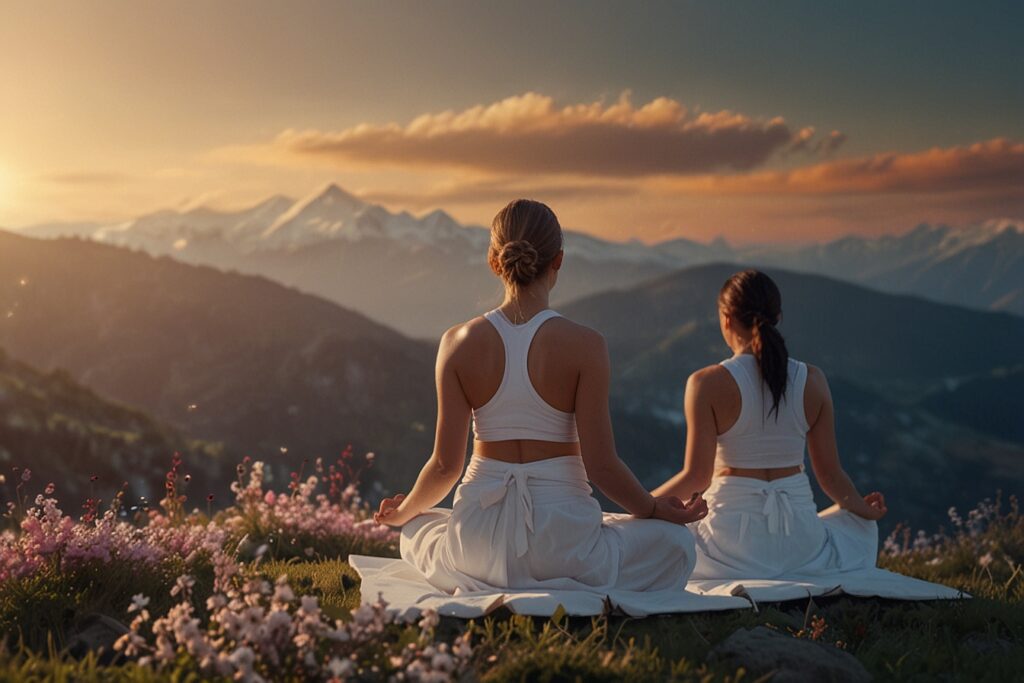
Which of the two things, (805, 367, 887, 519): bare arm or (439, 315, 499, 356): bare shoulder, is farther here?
→ (805, 367, 887, 519): bare arm

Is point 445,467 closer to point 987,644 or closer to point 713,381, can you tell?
point 713,381

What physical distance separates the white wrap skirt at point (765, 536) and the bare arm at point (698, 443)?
0.94 ft

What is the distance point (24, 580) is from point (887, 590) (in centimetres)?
551

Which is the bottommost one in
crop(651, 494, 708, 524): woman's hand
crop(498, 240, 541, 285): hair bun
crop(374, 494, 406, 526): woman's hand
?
crop(374, 494, 406, 526): woman's hand

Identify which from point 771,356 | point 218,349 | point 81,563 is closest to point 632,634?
point 771,356

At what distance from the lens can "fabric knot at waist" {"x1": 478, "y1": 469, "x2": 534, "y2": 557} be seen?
5680mm

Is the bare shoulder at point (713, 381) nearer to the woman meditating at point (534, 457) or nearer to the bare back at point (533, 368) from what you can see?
the woman meditating at point (534, 457)

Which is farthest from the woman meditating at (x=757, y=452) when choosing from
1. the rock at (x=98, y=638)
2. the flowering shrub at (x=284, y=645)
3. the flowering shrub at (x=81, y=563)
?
the rock at (x=98, y=638)

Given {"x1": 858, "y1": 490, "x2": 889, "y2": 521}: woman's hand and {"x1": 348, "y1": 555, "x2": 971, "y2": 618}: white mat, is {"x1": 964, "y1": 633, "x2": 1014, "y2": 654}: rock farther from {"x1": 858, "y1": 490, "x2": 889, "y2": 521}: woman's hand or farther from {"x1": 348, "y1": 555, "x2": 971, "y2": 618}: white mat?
{"x1": 858, "y1": 490, "x2": 889, "y2": 521}: woman's hand

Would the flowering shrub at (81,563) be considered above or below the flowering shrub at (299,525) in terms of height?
above

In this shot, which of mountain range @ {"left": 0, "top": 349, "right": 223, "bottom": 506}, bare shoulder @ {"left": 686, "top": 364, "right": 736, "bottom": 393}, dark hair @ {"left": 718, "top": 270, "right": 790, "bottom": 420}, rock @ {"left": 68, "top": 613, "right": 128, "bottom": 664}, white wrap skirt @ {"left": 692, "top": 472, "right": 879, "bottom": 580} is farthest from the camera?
mountain range @ {"left": 0, "top": 349, "right": 223, "bottom": 506}

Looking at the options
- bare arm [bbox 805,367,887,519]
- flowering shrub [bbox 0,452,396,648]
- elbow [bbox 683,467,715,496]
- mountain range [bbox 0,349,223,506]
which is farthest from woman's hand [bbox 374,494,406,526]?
mountain range [bbox 0,349,223,506]

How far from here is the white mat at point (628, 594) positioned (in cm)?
534

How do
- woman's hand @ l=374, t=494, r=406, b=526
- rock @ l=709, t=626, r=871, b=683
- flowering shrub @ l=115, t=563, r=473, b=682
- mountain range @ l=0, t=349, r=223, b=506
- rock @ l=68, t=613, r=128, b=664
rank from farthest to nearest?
mountain range @ l=0, t=349, r=223, b=506 → woman's hand @ l=374, t=494, r=406, b=526 → rock @ l=68, t=613, r=128, b=664 → rock @ l=709, t=626, r=871, b=683 → flowering shrub @ l=115, t=563, r=473, b=682
